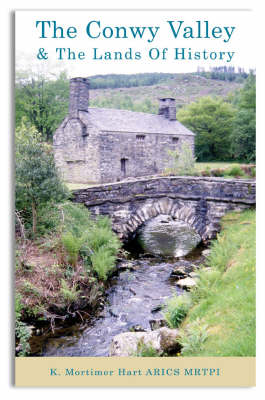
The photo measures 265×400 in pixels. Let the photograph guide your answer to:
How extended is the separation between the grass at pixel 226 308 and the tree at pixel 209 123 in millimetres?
25428

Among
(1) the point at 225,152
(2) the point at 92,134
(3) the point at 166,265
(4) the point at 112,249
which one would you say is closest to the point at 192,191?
(3) the point at 166,265

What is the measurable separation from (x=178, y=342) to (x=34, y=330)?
3.55 m

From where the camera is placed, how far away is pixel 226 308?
629 cm

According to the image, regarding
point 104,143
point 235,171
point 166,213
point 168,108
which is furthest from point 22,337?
point 168,108

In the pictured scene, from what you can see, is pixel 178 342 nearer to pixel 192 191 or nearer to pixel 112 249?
pixel 112 249

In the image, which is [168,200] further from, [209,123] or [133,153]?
[209,123]

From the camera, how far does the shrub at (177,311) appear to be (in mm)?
7109

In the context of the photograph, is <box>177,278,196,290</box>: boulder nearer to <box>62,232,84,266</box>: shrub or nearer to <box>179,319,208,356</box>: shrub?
<box>62,232,84,266</box>: shrub

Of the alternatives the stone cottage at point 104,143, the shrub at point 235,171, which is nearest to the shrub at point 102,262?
the shrub at point 235,171

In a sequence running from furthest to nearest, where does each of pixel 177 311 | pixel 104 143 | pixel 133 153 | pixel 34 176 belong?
1. pixel 133 153
2. pixel 104 143
3. pixel 34 176
4. pixel 177 311

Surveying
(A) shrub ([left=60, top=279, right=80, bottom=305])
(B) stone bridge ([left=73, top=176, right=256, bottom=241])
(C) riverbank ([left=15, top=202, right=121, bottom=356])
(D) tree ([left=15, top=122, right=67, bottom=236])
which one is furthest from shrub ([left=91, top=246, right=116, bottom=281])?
(B) stone bridge ([left=73, top=176, right=256, bottom=241])

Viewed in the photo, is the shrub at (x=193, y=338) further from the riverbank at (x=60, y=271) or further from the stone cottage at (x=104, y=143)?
the stone cottage at (x=104, y=143)

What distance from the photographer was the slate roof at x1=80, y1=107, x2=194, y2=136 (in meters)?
25.2

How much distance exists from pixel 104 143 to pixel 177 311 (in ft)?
61.3
